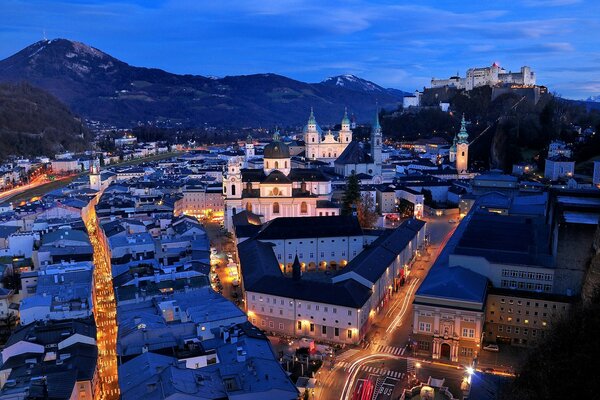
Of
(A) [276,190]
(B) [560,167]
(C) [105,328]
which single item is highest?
(B) [560,167]

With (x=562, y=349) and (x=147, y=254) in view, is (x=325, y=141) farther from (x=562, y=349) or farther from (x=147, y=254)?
(x=562, y=349)

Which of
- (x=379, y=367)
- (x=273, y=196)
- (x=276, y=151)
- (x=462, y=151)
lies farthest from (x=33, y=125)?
(x=379, y=367)

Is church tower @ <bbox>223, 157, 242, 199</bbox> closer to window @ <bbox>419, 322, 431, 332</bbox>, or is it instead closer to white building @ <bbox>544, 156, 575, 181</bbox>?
window @ <bbox>419, 322, 431, 332</bbox>

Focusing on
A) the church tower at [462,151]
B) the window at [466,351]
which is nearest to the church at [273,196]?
the window at [466,351]

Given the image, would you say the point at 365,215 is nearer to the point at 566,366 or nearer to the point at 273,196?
the point at 273,196

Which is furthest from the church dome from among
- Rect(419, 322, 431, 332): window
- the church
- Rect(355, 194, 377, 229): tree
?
Rect(419, 322, 431, 332): window
